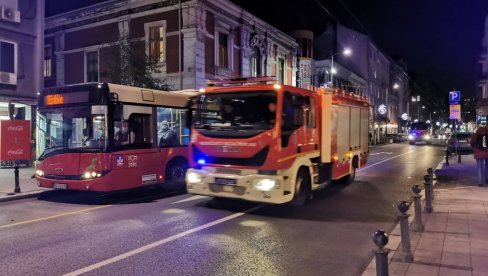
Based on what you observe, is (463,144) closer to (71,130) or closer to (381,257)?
(71,130)

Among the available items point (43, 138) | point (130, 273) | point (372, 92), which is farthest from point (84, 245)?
point (372, 92)

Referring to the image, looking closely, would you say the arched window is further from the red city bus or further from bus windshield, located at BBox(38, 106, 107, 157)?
bus windshield, located at BBox(38, 106, 107, 157)

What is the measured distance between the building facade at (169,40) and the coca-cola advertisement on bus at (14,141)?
28.2 feet

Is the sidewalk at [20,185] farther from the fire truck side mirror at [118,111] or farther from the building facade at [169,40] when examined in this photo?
the building facade at [169,40]

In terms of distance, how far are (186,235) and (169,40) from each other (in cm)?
2043

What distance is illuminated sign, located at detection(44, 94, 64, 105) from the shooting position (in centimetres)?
1157

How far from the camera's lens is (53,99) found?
11734mm

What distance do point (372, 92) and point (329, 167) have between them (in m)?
61.8

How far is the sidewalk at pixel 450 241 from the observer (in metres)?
5.77

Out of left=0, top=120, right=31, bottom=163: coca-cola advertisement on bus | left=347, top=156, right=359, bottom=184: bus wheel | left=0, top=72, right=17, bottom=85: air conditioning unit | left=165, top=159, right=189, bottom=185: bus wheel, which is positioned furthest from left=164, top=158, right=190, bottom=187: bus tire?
left=0, top=72, right=17, bottom=85: air conditioning unit

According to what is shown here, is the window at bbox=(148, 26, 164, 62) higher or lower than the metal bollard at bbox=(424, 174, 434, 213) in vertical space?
higher

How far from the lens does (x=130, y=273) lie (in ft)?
18.8

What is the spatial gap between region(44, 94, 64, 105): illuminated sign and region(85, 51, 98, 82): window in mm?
19049

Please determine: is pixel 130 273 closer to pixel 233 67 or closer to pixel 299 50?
pixel 233 67
